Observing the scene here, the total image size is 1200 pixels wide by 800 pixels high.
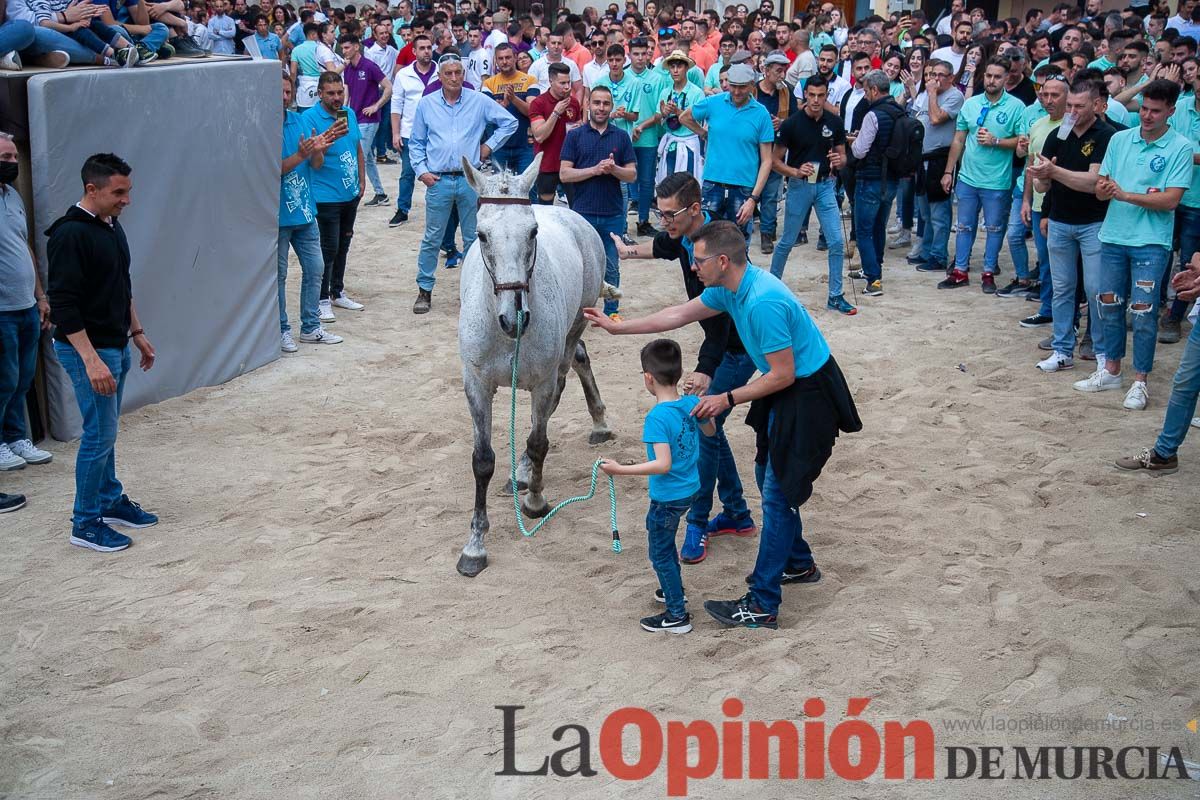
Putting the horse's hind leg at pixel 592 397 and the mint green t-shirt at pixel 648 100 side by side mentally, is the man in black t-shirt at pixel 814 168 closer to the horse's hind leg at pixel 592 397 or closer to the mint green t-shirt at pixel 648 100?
the mint green t-shirt at pixel 648 100

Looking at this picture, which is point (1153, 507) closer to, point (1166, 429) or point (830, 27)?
point (1166, 429)

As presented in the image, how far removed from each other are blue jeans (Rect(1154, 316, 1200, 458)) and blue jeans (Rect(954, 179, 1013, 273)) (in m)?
4.52

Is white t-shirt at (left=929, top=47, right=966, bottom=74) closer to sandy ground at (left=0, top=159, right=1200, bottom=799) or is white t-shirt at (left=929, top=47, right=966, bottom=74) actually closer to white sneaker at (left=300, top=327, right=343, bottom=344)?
sandy ground at (left=0, top=159, right=1200, bottom=799)

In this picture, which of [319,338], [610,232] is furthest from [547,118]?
[319,338]

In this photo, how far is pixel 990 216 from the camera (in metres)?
11.3

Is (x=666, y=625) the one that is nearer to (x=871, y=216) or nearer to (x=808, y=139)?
(x=808, y=139)

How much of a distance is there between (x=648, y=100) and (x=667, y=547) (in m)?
9.16

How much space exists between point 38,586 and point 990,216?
9.57 metres

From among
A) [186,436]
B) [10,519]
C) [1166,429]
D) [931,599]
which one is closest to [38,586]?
[10,519]

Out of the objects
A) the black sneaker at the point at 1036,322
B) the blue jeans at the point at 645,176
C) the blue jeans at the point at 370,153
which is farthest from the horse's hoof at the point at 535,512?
the blue jeans at the point at 370,153

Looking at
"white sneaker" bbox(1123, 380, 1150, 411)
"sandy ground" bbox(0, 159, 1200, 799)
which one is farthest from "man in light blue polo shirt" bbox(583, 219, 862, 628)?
"white sneaker" bbox(1123, 380, 1150, 411)

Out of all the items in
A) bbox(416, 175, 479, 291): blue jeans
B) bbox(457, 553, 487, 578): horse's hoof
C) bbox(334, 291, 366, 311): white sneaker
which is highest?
bbox(416, 175, 479, 291): blue jeans

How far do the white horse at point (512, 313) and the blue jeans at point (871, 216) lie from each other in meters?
5.06

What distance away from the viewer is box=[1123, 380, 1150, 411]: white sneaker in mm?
8188
